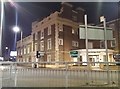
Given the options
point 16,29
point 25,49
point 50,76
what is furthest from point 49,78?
point 25,49

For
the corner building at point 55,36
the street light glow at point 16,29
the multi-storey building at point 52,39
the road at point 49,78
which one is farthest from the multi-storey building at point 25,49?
the road at point 49,78

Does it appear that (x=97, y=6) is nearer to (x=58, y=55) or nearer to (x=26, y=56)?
(x=58, y=55)

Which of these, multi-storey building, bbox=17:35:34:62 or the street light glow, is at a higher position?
the street light glow

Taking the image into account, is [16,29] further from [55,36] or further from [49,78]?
[49,78]

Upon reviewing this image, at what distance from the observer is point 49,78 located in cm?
676

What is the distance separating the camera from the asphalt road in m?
6.22

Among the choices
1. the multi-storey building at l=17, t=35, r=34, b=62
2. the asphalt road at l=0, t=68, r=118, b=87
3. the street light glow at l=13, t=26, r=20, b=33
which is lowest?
the asphalt road at l=0, t=68, r=118, b=87

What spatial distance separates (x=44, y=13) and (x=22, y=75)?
1691cm

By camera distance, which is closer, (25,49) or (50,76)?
(50,76)

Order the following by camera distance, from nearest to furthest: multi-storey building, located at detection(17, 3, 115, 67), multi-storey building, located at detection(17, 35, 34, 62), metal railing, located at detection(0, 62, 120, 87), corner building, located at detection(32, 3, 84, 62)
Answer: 1. metal railing, located at detection(0, 62, 120, 87)
2. multi-storey building, located at detection(17, 35, 34, 62)
3. multi-storey building, located at detection(17, 3, 115, 67)
4. corner building, located at detection(32, 3, 84, 62)

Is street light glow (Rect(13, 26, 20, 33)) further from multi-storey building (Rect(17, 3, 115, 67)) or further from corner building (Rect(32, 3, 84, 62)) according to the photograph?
corner building (Rect(32, 3, 84, 62))

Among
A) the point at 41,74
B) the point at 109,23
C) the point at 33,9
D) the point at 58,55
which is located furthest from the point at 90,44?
the point at 41,74

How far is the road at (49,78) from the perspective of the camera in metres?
6.21

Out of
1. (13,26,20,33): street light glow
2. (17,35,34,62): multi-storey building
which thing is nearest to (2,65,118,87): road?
(17,35,34,62): multi-storey building
